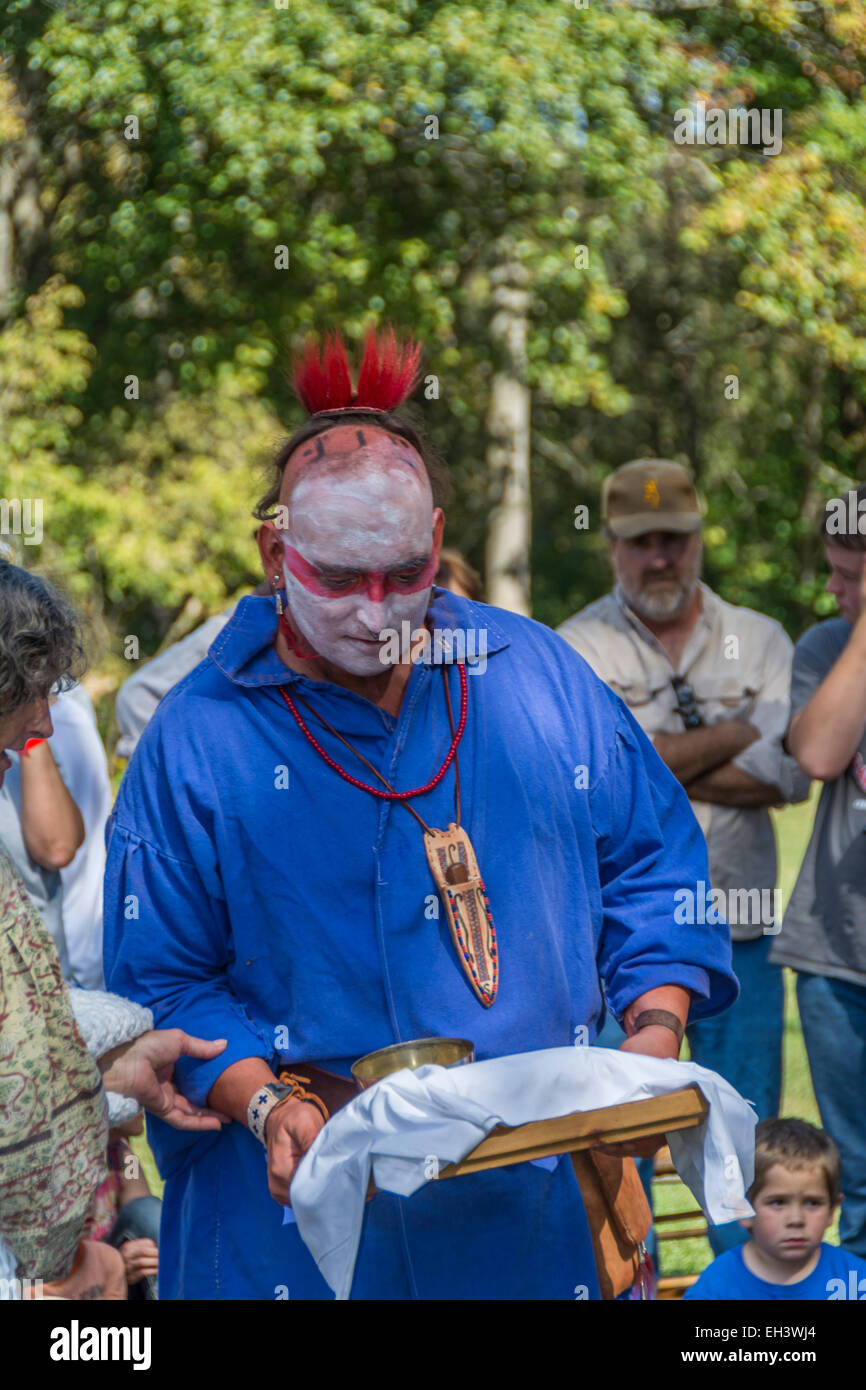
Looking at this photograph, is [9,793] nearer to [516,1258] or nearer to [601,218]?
[516,1258]

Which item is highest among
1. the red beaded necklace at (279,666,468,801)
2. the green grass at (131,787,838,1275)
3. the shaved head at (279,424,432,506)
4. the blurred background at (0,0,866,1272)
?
the blurred background at (0,0,866,1272)

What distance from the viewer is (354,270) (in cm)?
1338

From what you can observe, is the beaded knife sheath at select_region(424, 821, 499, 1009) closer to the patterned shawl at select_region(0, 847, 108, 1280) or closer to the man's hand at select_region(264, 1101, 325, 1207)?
the man's hand at select_region(264, 1101, 325, 1207)

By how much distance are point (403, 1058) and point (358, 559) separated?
2.18 ft

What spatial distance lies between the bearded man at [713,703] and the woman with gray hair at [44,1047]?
74.0 inches

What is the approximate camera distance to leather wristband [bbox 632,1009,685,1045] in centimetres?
213

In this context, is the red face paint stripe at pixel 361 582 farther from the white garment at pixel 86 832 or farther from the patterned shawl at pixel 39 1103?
the white garment at pixel 86 832

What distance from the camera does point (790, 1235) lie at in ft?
10.1

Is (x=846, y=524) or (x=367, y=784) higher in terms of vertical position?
(x=846, y=524)

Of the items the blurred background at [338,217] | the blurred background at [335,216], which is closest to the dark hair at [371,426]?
the blurred background at [338,217]

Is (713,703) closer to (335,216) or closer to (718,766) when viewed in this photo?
(718,766)

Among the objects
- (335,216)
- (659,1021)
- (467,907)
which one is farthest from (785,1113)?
(335,216)

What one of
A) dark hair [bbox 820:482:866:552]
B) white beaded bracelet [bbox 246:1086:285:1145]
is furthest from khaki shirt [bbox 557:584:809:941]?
white beaded bracelet [bbox 246:1086:285:1145]

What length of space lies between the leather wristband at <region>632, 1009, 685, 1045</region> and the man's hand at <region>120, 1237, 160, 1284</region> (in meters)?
1.66
